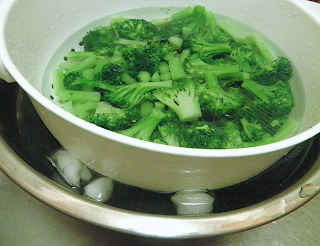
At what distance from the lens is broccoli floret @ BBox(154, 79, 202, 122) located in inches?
31.9

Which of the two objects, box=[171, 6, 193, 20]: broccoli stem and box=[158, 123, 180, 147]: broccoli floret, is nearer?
box=[158, 123, 180, 147]: broccoli floret

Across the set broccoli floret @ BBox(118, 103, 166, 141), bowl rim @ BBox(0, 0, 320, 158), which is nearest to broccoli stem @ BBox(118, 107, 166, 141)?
broccoli floret @ BBox(118, 103, 166, 141)

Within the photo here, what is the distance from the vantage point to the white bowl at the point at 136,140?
551 mm

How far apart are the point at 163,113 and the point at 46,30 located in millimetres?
535

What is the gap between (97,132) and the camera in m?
0.53

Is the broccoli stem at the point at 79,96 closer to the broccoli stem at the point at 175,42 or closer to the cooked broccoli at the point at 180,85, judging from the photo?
the cooked broccoli at the point at 180,85

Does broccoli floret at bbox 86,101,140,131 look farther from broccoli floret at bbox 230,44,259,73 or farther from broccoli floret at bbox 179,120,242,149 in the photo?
broccoli floret at bbox 230,44,259,73

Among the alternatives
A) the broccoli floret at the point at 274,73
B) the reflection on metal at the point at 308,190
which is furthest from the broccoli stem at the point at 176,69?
the reflection on metal at the point at 308,190

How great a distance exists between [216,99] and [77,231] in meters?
0.58

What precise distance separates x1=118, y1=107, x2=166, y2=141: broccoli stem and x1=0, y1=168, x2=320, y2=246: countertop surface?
0.99ft

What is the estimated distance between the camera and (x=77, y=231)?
2.74ft

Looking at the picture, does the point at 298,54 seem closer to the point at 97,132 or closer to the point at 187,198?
the point at 187,198

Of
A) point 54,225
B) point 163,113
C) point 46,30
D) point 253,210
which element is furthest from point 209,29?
point 54,225

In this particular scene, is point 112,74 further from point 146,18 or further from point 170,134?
point 146,18
